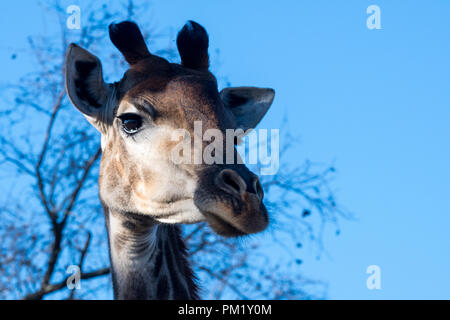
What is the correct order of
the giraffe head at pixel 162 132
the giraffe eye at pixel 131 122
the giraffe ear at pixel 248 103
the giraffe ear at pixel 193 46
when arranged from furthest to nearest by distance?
1. the giraffe ear at pixel 248 103
2. the giraffe ear at pixel 193 46
3. the giraffe eye at pixel 131 122
4. the giraffe head at pixel 162 132

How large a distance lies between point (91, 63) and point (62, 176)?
7130mm

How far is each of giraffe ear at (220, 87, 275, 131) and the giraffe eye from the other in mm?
1421

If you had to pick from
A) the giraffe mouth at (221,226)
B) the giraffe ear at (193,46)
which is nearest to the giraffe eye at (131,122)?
the giraffe ear at (193,46)

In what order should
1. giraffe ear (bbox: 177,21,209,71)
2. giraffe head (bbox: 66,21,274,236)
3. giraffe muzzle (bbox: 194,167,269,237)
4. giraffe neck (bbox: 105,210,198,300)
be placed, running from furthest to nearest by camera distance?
giraffe ear (bbox: 177,21,209,71)
giraffe neck (bbox: 105,210,198,300)
giraffe head (bbox: 66,21,274,236)
giraffe muzzle (bbox: 194,167,269,237)

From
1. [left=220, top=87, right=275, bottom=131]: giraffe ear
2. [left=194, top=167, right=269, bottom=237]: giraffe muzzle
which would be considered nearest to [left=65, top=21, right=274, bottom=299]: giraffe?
[left=194, top=167, right=269, bottom=237]: giraffe muzzle

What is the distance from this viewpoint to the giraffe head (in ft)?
18.0

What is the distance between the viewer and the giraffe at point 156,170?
5.54m

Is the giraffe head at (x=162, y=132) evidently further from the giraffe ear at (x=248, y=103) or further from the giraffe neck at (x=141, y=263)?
the giraffe ear at (x=248, y=103)

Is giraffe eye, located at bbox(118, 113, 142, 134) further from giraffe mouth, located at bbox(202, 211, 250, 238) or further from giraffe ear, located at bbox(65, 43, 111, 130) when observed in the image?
giraffe mouth, located at bbox(202, 211, 250, 238)

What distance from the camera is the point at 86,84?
676 centimetres

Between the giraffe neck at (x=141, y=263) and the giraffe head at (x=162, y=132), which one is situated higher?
the giraffe head at (x=162, y=132)

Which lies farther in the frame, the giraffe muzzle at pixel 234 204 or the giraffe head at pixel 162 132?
the giraffe head at pixel 162 132
